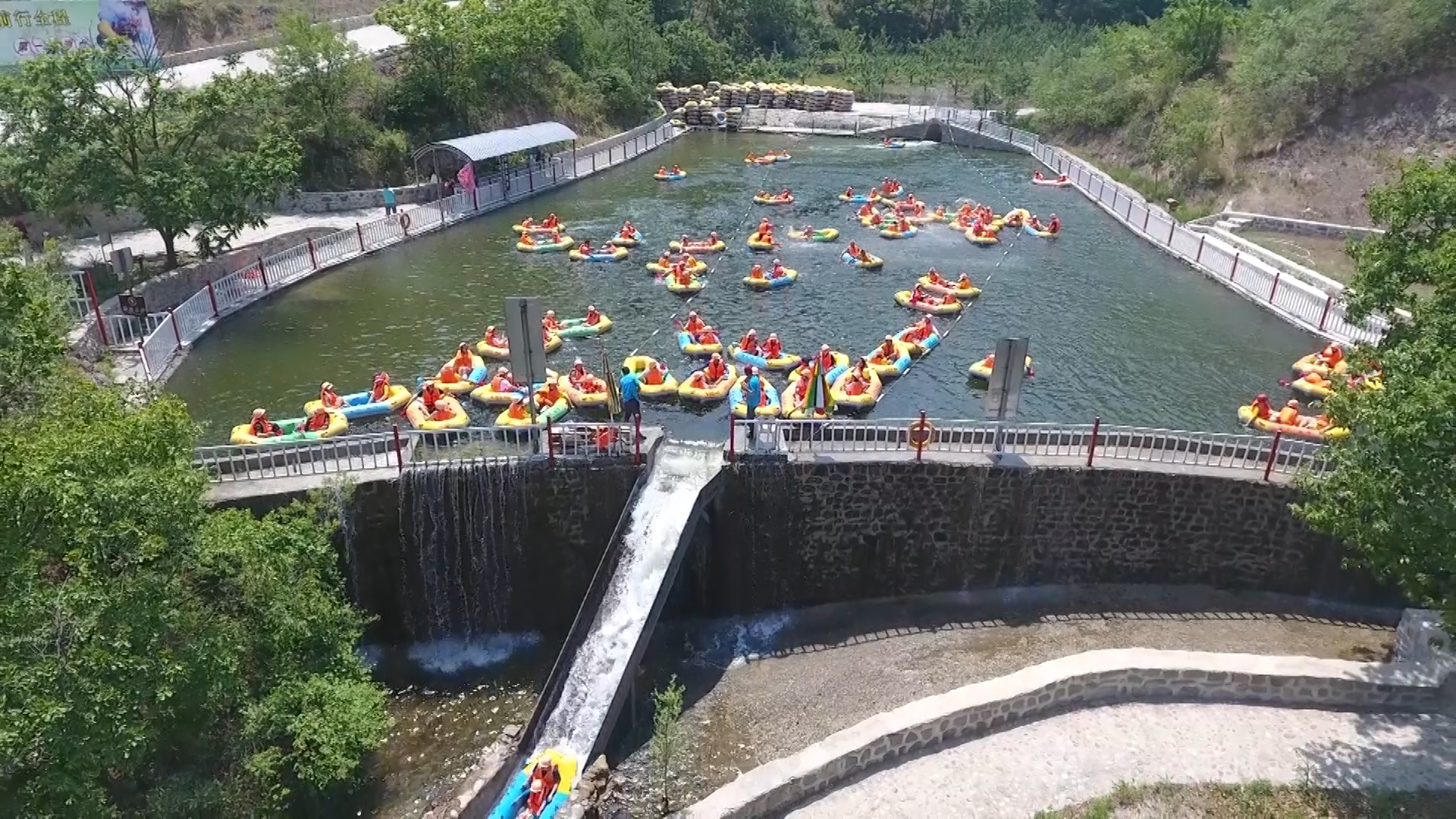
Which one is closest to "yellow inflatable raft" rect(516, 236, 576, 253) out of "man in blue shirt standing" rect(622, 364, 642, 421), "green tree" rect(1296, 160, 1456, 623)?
"man in blue shirt standing" rect(622, 364, 642, 421)

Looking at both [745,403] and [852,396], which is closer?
[745,403]

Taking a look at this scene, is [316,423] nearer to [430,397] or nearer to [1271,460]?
[430,397]

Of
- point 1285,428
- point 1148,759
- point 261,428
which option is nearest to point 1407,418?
point 1148,759

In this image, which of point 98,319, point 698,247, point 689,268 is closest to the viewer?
point 98,319

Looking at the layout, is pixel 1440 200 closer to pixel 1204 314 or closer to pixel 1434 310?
pixel 1434 310

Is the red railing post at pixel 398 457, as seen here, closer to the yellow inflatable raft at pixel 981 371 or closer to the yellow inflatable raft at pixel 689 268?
the yellow inflatable raft at pixel 981 371

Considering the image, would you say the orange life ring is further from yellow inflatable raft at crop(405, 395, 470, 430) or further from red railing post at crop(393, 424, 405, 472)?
yellow inflatable raft at crop(405, 395, 470, 430)

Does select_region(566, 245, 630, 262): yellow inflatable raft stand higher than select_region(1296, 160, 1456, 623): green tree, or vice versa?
select_region(1296, 160, 1456, 623): green tree
